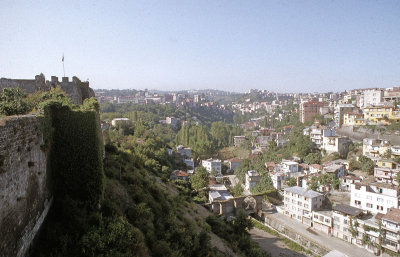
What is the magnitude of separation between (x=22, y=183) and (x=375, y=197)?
1038 inches

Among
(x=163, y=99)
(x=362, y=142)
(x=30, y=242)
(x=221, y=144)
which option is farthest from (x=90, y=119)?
(x=163, y=99)

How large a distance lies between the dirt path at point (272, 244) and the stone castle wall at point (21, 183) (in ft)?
61.7

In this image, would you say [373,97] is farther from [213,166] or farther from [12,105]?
[12,105]

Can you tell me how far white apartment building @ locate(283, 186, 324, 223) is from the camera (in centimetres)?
2514

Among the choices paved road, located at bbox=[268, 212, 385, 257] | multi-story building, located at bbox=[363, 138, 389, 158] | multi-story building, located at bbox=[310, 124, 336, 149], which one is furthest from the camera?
multi-story building, located at bbox=[310, 124, 336, 149]

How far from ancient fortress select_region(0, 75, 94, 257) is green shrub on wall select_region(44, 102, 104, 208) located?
401 mm

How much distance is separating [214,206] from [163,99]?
363 feet

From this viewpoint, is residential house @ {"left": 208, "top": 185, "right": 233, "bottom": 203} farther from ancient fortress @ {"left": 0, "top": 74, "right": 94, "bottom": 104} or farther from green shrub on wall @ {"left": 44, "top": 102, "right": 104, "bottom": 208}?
green shrub on wall @ {"left": 44, "top": 102, "right": 104, "bottom": 208}

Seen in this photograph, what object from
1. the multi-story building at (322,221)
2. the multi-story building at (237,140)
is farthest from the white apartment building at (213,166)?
the multi-story building at (237,140)

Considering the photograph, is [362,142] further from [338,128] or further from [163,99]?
[163,99]

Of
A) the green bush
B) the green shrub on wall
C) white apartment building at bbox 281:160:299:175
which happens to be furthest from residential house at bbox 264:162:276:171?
the green bush

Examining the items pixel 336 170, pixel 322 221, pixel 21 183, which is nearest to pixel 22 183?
pixel 21 183

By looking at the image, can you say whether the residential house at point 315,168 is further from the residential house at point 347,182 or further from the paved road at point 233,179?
the paved road at point 233,179

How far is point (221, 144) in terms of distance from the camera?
67375 millimetres
